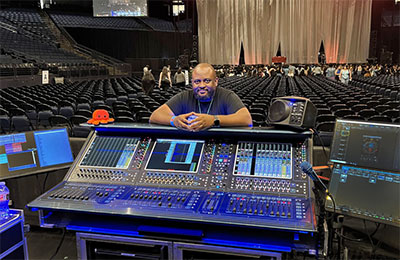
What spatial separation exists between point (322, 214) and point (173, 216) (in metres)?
0.76

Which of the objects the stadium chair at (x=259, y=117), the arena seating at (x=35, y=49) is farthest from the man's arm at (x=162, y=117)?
the arena seating at (x=35, y=49)

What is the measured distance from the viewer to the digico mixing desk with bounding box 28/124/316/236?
1.86 metres

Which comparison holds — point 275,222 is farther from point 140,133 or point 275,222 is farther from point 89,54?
point 89,54

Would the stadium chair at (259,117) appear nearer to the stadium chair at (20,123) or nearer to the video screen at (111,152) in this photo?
the video screen at (111,152)

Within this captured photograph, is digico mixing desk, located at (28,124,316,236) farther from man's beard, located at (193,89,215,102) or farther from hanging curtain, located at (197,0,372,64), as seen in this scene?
hanging curtain, located at (197,0,372,64)

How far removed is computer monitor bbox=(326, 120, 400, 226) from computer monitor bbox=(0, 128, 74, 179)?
1.94m

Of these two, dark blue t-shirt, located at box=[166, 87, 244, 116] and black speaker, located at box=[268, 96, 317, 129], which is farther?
dark blue t-shirt, located at box=[166, 87, 244, 116]

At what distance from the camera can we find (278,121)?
2.14 meters

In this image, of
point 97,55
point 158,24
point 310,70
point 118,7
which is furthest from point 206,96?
point 158,24

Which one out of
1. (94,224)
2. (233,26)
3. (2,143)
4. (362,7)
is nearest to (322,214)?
(94,224)

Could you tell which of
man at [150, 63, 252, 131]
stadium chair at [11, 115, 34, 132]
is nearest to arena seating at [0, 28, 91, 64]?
stadium chair at [11, 115, 34, 132]

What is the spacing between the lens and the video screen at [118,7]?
68.7 feet

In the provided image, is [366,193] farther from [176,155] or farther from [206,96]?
[206,96]

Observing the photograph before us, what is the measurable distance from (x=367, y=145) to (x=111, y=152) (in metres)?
1.61
